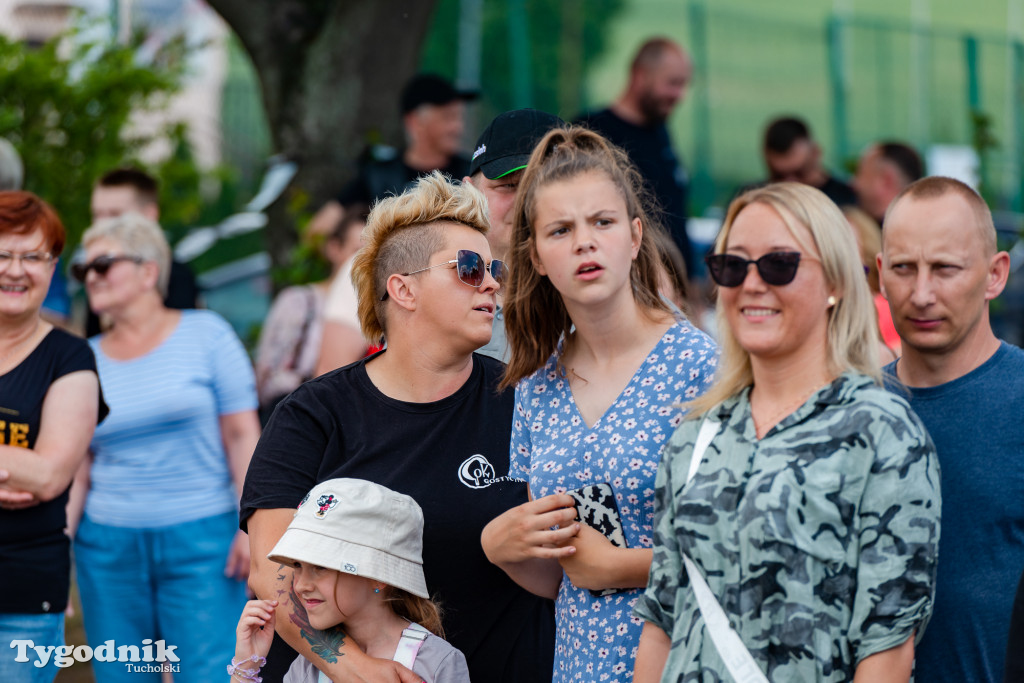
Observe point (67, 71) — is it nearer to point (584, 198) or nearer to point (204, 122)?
point (584, 198)

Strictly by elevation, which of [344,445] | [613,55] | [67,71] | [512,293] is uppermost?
[613,55]

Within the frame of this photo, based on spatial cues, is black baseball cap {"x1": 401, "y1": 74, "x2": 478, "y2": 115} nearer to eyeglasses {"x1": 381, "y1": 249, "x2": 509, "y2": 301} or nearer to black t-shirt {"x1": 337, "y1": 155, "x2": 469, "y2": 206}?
black t-shirt {"x1": 337, "y1": 155, "x2": 469, "y2": 206}

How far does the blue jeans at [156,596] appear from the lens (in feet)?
13.9

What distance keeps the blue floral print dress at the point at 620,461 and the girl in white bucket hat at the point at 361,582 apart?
0.32m

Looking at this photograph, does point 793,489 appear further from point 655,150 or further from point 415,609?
point 655,150

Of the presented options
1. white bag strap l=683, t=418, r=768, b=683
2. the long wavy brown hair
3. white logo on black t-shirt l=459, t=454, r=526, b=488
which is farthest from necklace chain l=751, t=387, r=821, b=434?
white logo on black t-shirt l=459, t=454, r=526, b=488

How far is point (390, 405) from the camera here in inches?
119

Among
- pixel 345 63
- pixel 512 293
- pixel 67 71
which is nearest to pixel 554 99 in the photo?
pixel 345 63

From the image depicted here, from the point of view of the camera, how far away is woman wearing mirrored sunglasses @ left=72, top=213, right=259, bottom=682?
4277mm

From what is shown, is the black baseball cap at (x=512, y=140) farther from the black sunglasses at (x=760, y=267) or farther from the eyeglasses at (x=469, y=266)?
the black sunglasses at (x=760, y=267)

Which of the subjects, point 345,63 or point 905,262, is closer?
point 905,262

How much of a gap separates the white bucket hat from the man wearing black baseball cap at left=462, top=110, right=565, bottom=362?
883mm

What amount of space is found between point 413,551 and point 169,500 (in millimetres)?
1943

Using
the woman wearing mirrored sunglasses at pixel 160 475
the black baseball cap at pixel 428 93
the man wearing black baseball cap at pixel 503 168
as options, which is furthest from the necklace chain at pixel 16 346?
the black baseball cap at pixel 428 93
